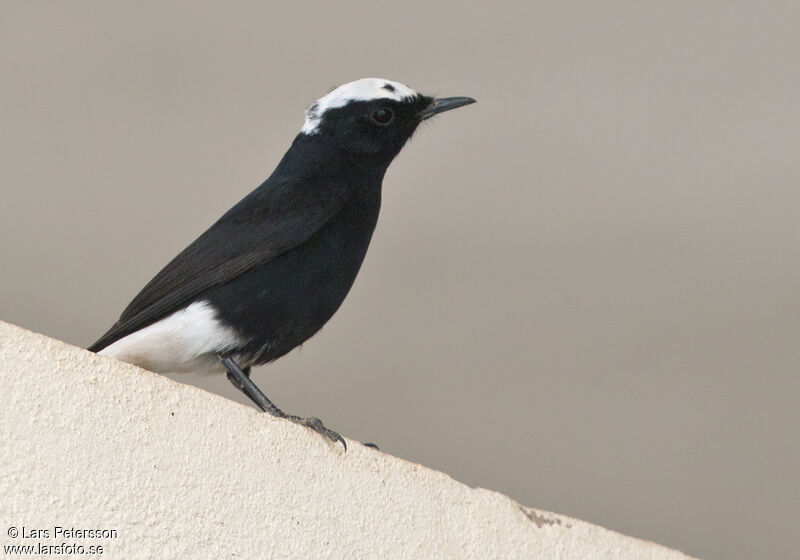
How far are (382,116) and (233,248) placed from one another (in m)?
0.65

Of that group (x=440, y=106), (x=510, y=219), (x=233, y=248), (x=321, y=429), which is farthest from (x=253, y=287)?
(x=510, y=219)

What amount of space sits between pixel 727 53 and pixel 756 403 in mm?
1774

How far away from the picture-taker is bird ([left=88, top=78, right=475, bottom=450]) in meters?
2.82

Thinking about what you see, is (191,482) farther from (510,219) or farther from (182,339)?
(510,219)

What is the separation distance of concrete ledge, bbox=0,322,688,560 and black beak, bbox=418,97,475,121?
1306 millimetres

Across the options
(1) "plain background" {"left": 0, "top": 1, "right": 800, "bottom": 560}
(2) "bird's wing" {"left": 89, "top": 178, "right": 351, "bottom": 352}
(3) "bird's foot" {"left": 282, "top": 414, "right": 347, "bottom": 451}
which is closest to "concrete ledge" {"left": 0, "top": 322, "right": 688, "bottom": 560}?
(3) "bird's foot" {"left": 282, "top": 414, "right": 347, "bottom": 451}

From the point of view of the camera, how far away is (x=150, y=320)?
283cm

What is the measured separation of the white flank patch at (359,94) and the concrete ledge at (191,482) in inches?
51.6

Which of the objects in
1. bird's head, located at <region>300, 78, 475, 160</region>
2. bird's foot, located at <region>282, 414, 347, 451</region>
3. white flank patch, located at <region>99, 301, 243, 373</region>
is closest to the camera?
bird's foot, located at <region>282, 414, 347, 451</region>

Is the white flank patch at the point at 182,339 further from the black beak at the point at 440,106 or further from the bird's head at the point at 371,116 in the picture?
the black beak at the point at 440,106

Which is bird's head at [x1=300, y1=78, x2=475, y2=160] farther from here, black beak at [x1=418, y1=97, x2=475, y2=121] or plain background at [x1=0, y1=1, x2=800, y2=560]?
plain background at [x1=0, y1=1, x2=800, y2=560]

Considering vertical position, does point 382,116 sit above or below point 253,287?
above

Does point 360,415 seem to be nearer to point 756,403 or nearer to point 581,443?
point 581,443

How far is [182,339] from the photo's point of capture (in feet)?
9.24
